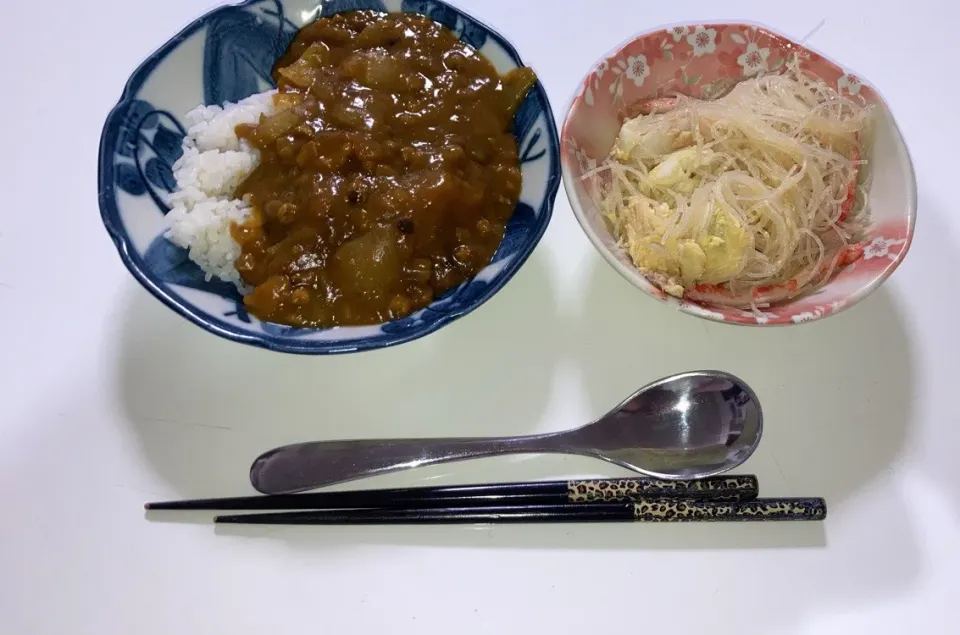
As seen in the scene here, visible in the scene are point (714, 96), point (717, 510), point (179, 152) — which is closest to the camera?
point (717, 510)

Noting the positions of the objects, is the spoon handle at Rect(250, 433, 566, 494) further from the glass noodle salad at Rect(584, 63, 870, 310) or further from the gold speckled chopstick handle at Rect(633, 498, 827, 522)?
the glass noodle salad at Rect(584, 63, 870, 310)

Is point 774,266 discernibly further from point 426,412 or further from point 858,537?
point 426,412

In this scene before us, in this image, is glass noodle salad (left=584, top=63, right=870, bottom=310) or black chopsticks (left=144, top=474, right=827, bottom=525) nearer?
black chopsticks (left=144, top=474, right=827, bottom=525)

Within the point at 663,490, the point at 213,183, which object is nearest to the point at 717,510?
the point at 663,490

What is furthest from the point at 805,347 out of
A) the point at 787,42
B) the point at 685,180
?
the point at 787,42

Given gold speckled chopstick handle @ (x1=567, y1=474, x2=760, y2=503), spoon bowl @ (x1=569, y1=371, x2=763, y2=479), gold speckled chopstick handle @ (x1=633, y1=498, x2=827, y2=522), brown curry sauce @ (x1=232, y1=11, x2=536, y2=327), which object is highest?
brown curry sauce @ (x1=232, y1=11, x2=536, y2=327)

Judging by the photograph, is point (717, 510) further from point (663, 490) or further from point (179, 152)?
point (179, 152)

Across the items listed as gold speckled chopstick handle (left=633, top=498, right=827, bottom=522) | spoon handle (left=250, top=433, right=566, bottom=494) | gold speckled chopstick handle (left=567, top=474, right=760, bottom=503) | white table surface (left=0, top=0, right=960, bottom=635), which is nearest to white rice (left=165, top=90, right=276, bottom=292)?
white table surface (left=0, top=0, right=960, bottom=635)

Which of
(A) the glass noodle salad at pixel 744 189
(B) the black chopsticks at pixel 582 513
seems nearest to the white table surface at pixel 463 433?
(B) the black chopsticks at pixel 582 513
